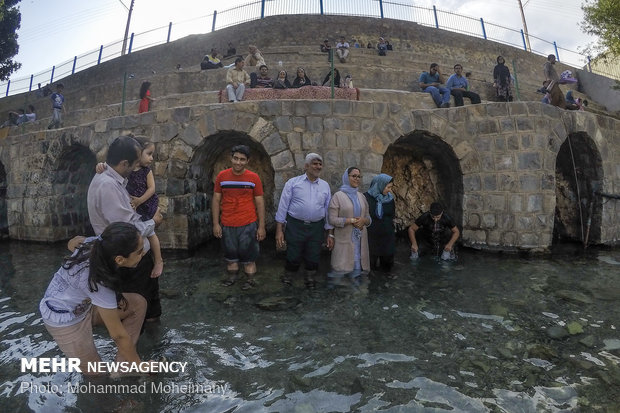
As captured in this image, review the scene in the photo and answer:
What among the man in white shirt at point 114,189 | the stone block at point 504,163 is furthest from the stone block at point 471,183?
the man in white shirt at point 114,189

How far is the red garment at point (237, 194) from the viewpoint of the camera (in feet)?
15.8

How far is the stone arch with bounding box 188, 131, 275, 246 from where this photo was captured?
6.88m

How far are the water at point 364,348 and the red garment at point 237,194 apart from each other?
935 millimetres

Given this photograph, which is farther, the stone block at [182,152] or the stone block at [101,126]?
the stone block at [101,126]

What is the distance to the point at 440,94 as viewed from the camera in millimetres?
8039

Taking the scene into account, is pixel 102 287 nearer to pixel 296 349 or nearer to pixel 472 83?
pixel 296 349

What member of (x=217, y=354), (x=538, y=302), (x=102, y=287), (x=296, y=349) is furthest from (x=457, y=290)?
(x=102, y=287)

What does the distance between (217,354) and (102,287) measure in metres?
1.28

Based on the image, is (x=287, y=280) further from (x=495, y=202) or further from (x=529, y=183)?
(x=529, y=183)

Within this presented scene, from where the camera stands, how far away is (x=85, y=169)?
29.8 feet

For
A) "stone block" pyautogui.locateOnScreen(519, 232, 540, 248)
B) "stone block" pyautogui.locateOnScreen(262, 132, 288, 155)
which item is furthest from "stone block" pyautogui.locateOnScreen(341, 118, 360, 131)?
"stone block" pyautogui.locateOnScreen(519, 232, 540, 248)

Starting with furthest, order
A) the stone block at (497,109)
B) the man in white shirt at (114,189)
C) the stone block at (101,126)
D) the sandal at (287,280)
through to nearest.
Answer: the stone block at (101,126)
the stone block at (497,109)
the sandal at (287,280)
the man in white shirt at (114,189)

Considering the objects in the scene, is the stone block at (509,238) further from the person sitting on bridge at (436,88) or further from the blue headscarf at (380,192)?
the person sitting on bridge at (436,88)

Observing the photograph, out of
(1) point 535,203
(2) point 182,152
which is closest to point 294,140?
(2) point 182,152
